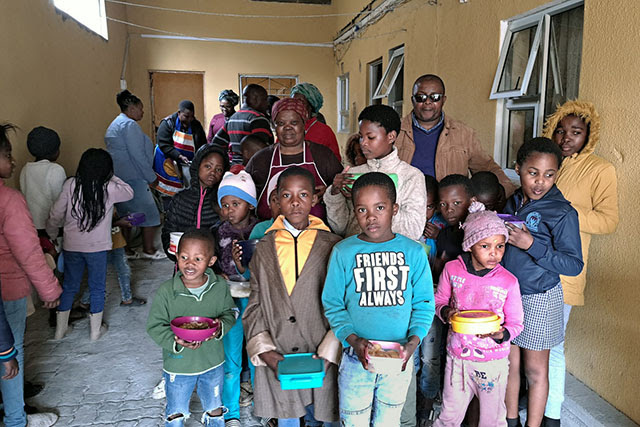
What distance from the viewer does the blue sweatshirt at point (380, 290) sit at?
6.28 feet

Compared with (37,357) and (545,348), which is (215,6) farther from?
(545,348)

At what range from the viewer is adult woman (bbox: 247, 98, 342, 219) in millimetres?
2682

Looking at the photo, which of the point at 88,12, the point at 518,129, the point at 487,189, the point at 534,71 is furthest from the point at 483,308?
the point at 88,12

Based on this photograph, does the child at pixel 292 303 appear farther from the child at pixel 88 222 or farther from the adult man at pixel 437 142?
the child at pixel 88 222

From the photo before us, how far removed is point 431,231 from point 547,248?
58 centimetres

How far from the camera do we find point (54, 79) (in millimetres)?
4789

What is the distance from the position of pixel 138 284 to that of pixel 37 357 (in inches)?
65.9

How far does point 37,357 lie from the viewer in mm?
3332

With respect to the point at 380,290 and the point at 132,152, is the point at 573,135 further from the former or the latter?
the point at 132,152

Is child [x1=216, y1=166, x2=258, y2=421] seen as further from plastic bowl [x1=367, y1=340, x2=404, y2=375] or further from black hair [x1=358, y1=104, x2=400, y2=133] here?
plastic bowl [x1=367, y1=340, x2=404, y2=375]

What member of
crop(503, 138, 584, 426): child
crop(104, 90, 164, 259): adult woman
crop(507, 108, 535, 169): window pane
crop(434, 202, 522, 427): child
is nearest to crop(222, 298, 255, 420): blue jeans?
crop(434, 202, 522, 427): child

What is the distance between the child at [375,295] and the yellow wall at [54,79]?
3.28 m

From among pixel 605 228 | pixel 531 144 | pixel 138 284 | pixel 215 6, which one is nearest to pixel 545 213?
pixel 531 144

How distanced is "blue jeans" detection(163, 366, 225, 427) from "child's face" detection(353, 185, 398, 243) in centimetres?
104
